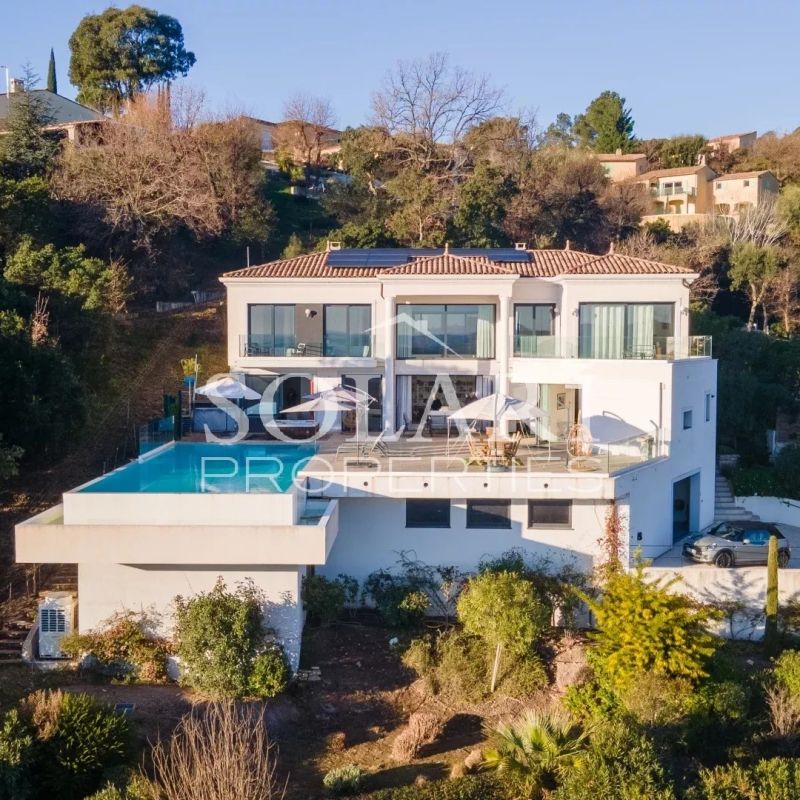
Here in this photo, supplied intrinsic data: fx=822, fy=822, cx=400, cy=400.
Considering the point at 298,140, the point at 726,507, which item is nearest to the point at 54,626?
the point at 726,507

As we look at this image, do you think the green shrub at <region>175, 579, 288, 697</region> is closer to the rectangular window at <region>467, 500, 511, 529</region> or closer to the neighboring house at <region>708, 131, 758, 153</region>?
the rectangular window at <region>467, 500, 511, 529</region>

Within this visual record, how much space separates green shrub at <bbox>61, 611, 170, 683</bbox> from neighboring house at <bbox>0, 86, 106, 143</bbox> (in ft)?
115

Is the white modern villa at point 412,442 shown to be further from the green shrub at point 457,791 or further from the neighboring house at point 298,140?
the neighboring house at point 298,140

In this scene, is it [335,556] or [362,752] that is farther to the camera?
[335,556]

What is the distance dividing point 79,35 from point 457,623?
52909mm

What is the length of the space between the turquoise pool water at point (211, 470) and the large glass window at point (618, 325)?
1001 centimetres

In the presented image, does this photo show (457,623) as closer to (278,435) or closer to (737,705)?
(737,705)

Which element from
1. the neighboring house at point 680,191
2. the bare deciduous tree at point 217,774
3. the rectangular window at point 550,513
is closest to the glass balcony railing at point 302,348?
the rectangular window at point 550,513

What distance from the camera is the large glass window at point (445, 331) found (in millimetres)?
29375

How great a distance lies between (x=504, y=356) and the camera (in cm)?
2878

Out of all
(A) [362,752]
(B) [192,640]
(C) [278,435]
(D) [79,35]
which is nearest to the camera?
(A) [362,752]

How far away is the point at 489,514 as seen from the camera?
21219mm

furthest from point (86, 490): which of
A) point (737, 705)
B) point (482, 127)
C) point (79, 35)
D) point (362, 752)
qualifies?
point (79, 35)

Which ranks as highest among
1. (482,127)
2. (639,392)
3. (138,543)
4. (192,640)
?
(482,127)
